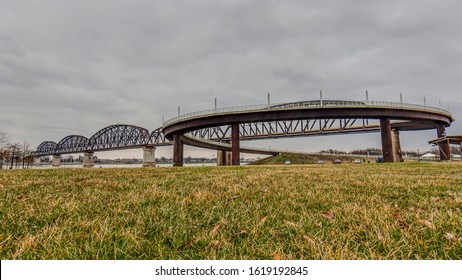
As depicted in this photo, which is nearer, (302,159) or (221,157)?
(302,159)

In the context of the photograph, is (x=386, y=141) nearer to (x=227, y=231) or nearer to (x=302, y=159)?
(x=227, y=231)

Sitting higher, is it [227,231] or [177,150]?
[177,150]

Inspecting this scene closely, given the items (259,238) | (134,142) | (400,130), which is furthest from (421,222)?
(134,142)

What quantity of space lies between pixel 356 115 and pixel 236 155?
23425 mm

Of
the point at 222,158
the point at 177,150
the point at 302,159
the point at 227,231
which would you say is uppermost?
the point at 177,150

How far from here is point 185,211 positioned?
3.37 meters

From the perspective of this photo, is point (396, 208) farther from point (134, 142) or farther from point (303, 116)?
point (134, 142)

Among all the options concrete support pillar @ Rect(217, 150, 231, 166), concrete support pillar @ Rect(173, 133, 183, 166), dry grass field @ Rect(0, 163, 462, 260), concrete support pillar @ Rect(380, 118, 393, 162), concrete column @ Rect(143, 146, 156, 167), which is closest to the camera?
dry grass field @ Rect(0, 163, 462, 260)

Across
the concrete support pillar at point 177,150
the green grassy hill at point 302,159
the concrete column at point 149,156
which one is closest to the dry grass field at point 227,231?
the concrete support pillar at point 177,150

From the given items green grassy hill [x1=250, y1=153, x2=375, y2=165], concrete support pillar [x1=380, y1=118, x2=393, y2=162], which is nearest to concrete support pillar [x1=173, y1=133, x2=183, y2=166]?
concrete support pillar [x1=380, y1=118, x2=393, y2=162]

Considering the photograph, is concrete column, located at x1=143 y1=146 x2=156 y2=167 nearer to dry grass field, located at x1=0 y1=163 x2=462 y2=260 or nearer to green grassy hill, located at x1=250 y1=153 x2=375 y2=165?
green grassy hill, located at x1=250 y1=153 x2=375 y2=165

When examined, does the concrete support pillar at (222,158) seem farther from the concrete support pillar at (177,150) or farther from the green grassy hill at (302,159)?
the concrete support pillar at (177,150)

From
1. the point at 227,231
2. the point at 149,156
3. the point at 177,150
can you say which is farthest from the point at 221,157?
the point at 227,231
